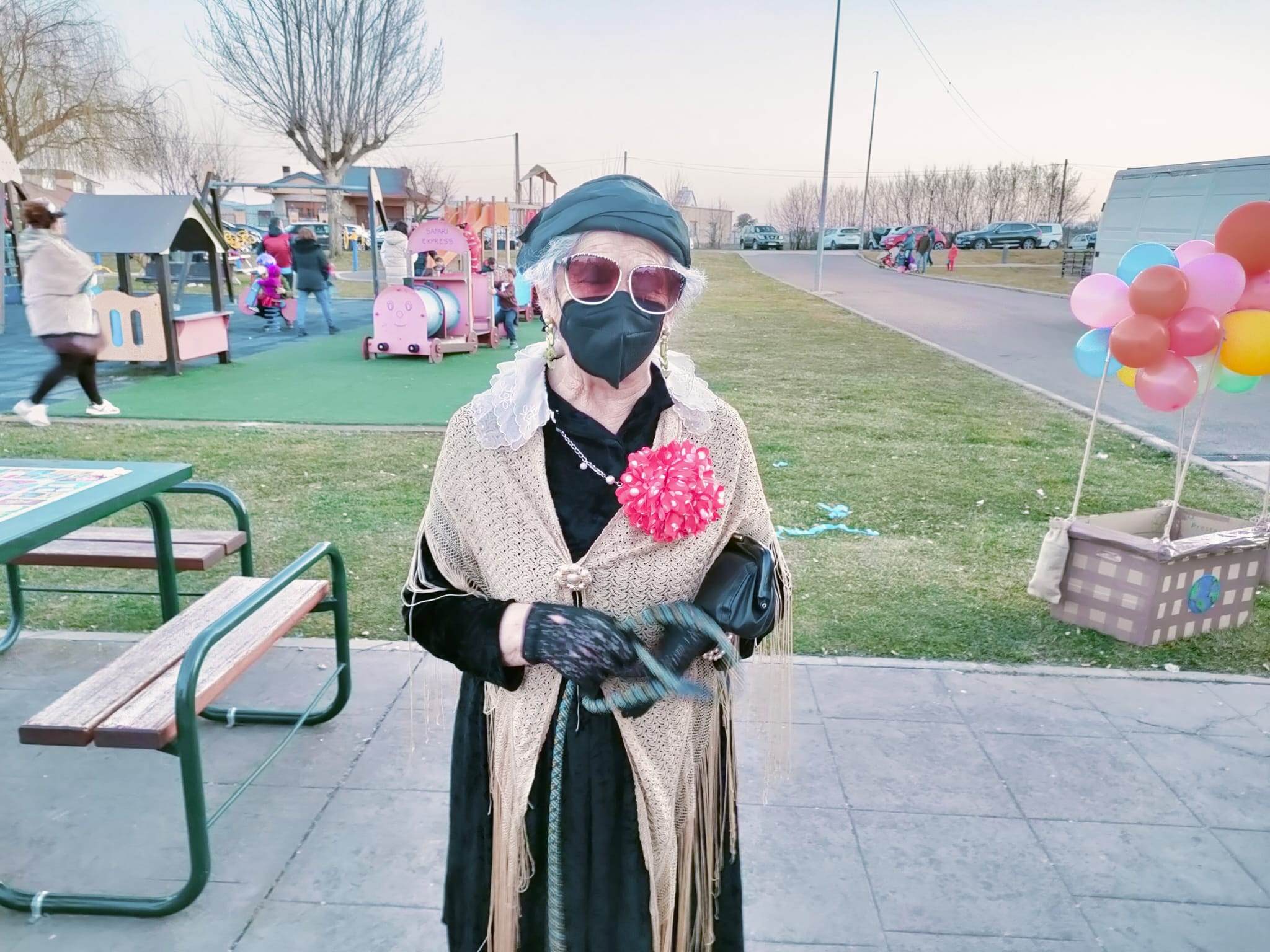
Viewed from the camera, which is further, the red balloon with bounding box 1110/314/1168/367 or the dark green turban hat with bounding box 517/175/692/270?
the red balloon with bounding box 1110/314/1168/367

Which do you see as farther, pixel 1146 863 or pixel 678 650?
pixel 1146 863

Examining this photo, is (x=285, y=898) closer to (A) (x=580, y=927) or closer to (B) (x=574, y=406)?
(A) (x=580, y=927)

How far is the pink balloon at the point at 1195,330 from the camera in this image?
3.85m

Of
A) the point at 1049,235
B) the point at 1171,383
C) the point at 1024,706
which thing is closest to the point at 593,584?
the point at 1024,706

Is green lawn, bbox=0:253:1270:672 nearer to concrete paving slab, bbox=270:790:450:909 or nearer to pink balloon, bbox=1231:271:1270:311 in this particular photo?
concrete paving slab, bbox=270:790:450:909

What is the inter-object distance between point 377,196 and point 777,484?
1246 centimetres

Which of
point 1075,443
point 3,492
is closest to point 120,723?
point 3,492

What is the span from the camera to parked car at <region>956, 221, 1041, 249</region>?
45406 mm

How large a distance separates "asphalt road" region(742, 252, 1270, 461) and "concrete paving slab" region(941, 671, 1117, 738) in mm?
5263

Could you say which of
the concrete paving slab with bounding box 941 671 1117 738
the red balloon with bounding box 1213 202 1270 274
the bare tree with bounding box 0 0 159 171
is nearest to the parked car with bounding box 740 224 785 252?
the bare tree with bounding box 0 0 159 171

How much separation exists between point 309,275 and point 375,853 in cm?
1302

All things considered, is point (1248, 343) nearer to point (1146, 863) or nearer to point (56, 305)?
point (1146, 863)

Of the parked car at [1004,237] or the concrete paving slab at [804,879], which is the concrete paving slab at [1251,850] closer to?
the concrete paving slab at [804,879]

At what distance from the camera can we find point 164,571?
3.33m
